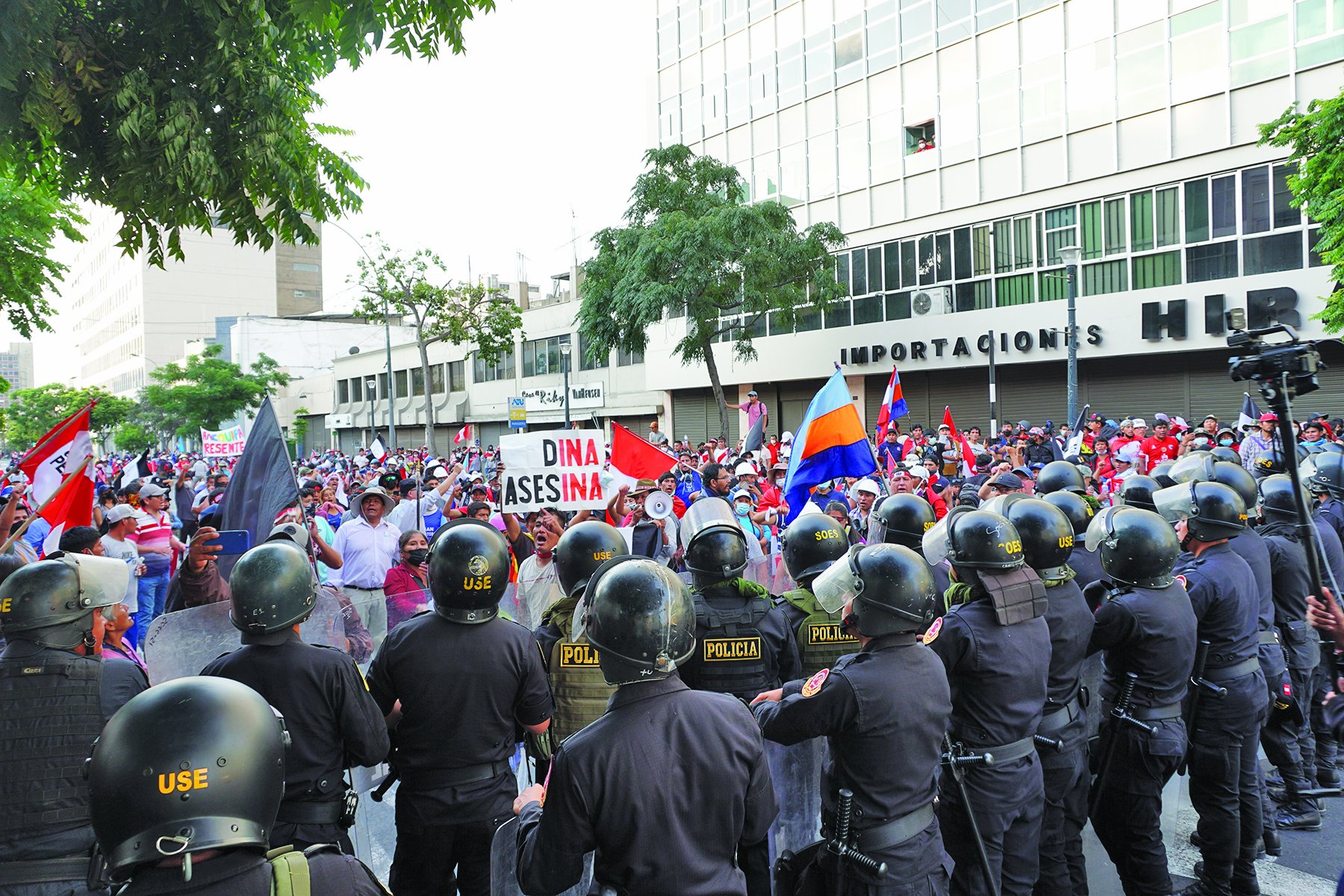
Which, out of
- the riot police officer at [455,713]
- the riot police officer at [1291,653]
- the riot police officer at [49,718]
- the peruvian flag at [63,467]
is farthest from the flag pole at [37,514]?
the riot police officer at [1291,653]

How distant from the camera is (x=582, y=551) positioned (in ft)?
15.5

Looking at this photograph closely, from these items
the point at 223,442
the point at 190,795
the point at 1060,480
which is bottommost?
the point at 190,795

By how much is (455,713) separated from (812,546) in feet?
7.63

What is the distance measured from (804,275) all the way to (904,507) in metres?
22.1

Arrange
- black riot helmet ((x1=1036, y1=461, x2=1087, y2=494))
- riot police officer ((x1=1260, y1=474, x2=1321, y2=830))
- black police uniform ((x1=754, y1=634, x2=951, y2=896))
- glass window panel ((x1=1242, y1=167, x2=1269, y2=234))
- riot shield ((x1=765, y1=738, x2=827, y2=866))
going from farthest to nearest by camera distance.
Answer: glass window panel ((x1=1242, y1=167, x2=1269, y2=234)) < black riot helmet ((x1=1036, y1=461, x2=1087, y2=494)) < riot police officer ((x1=1260, y1=474, x2=1321, y2=830)) < riot shield ((x1=765, y1=738, x2=827, y2=866)) < black police uniform ((x1=754, y1=634, x2=951, y2=896))

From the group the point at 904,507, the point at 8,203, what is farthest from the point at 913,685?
the point at 8,203

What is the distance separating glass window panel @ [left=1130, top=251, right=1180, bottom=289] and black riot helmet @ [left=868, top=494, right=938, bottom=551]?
20.9 m

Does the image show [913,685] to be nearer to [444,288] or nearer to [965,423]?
[965,423]

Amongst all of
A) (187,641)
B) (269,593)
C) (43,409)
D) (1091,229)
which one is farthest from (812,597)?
(43,409)

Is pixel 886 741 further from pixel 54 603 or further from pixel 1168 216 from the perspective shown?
pixel 1168 216

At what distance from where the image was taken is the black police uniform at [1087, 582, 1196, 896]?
445cm

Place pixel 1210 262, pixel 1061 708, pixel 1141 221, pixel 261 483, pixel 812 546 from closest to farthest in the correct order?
pixel 1061 708 → pixel 812 546 → pixel 261 483 → pixel 1210 262 → pixel 1141 221

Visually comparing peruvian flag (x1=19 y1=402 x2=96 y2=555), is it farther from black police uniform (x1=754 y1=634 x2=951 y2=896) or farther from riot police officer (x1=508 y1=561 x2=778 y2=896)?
black police uniform (x1=754 y1=634 x2=951 y2=896)

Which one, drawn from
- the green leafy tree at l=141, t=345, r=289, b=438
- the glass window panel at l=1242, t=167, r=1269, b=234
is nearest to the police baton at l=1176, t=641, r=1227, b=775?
the glass window panel at l=1242, t=167, r=1269, b=234
